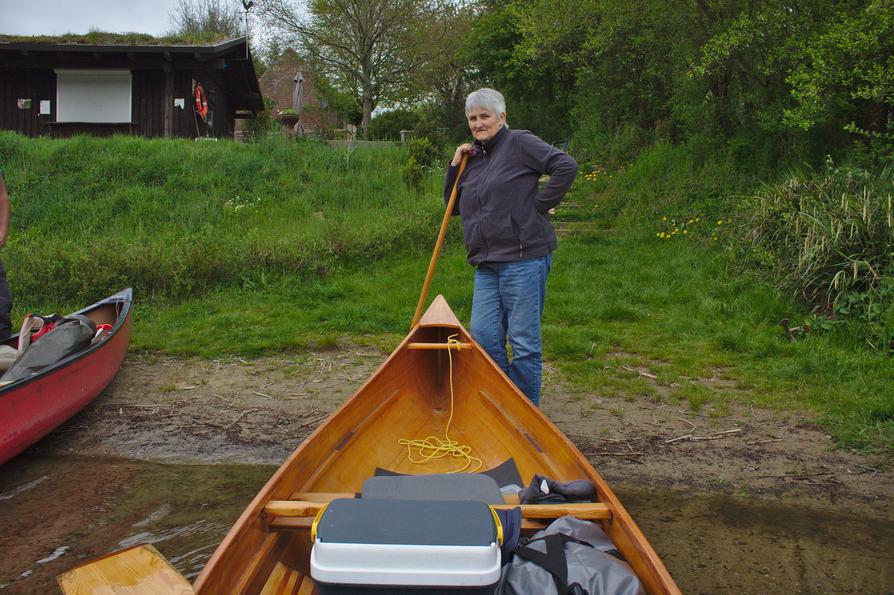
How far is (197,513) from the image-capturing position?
336 centimetres

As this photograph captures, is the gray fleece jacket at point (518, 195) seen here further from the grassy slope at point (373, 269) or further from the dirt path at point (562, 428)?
the grassy slope at point (373, 269)

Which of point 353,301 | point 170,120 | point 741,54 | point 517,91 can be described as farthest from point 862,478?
point 517,91

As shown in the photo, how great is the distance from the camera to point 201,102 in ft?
56.0

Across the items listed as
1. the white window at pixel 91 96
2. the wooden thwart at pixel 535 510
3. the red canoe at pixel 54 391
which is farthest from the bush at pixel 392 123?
the wooden thwart at pixel 535 510

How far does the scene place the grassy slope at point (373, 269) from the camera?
203 inches

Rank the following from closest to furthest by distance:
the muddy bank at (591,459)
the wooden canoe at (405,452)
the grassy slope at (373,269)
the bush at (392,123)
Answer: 1. the wooden canoe at (405,452)
2. the muddy bank at (591,459)
3. the grassy slope at (373,269)
4. the bush at (392,123)

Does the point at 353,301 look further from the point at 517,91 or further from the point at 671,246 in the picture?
the point at 517,91

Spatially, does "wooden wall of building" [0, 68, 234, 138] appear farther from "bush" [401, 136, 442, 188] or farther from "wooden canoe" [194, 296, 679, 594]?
"wooden canoe" [194, 296, 679, 594]

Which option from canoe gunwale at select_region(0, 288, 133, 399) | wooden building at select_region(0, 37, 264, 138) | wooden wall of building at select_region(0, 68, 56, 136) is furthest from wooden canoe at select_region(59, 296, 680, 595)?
wooden wall of building at select_region(0, 68, 56, 136)

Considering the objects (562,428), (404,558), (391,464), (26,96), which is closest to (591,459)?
(562,428)

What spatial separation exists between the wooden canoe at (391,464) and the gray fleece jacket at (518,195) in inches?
25.7

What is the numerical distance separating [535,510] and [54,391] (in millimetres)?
3143

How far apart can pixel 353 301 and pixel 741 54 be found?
6010mm

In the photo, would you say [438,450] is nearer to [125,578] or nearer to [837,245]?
[125,578]
